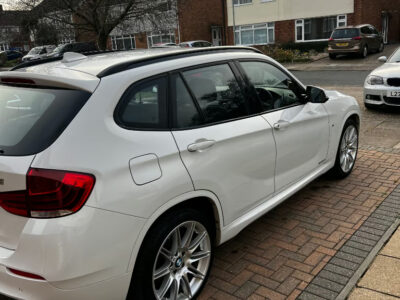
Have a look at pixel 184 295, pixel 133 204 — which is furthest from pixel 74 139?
pixel 184 295

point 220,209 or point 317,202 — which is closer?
point 220,209

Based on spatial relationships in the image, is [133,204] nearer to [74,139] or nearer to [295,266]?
[74,139]

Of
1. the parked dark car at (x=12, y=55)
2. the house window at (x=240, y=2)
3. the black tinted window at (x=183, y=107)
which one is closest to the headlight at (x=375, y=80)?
the black tinted window at (x=183, y=107)

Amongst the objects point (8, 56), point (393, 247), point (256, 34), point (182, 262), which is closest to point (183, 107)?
point (182, 262)

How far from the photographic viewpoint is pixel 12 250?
219 cm

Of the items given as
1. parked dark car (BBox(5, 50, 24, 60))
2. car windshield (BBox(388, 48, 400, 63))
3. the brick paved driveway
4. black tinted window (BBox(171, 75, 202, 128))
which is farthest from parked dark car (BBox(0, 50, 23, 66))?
black tinted window (BBox(171, 75, 202, 128))

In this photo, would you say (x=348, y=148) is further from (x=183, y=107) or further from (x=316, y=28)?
(x=316, y=28)

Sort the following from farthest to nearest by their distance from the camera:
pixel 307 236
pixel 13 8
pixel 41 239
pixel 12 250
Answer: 1. pixel 13 8
2. pixel 307 236
3. pixel 12 250
4. pixel 41 239

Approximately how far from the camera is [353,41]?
74.1 feet

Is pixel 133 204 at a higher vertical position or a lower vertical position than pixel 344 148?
higher

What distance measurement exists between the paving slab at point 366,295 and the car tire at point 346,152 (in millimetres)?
2147

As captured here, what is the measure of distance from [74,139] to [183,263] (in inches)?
45.9

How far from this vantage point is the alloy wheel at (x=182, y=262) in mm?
2598

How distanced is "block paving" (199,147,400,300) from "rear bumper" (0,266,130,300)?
871mm
